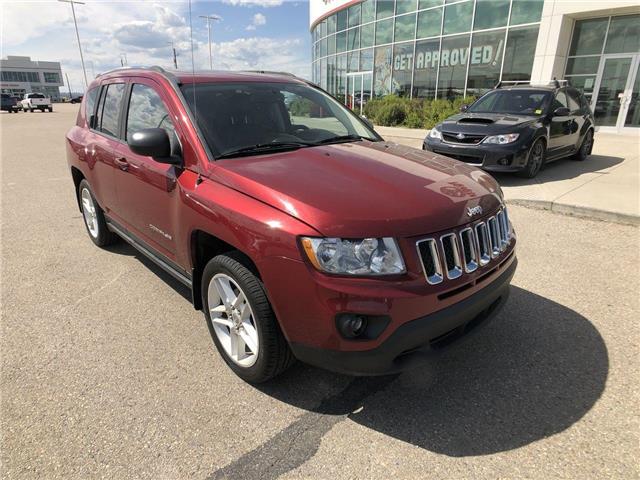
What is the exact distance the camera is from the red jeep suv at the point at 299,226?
2.08 m

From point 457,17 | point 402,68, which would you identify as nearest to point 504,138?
point 457,17

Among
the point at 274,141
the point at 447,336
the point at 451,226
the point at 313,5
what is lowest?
the point at 447,336

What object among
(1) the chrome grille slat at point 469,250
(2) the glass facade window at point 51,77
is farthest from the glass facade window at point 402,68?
(2) the glass facade window at point 51,77

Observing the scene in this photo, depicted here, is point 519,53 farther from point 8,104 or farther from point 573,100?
point 8,104

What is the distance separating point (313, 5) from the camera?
29266 millimetres

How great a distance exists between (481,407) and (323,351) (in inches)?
40.8

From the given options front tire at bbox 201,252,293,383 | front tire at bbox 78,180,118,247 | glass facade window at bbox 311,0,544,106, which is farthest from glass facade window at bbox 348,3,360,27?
front tire at bbox 201,252,293,383

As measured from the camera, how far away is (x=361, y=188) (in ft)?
7.83

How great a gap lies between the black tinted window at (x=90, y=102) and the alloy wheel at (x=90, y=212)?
0.84 m

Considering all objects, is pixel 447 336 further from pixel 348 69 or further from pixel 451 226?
pixel 348 69

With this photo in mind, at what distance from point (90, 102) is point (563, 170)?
8752 mm

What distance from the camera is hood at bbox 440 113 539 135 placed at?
7617mm

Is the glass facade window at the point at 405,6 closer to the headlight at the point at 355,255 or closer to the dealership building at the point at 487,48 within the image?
the dealership building at the point at 487,48

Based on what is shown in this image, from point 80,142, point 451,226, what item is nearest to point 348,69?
point 80,142
